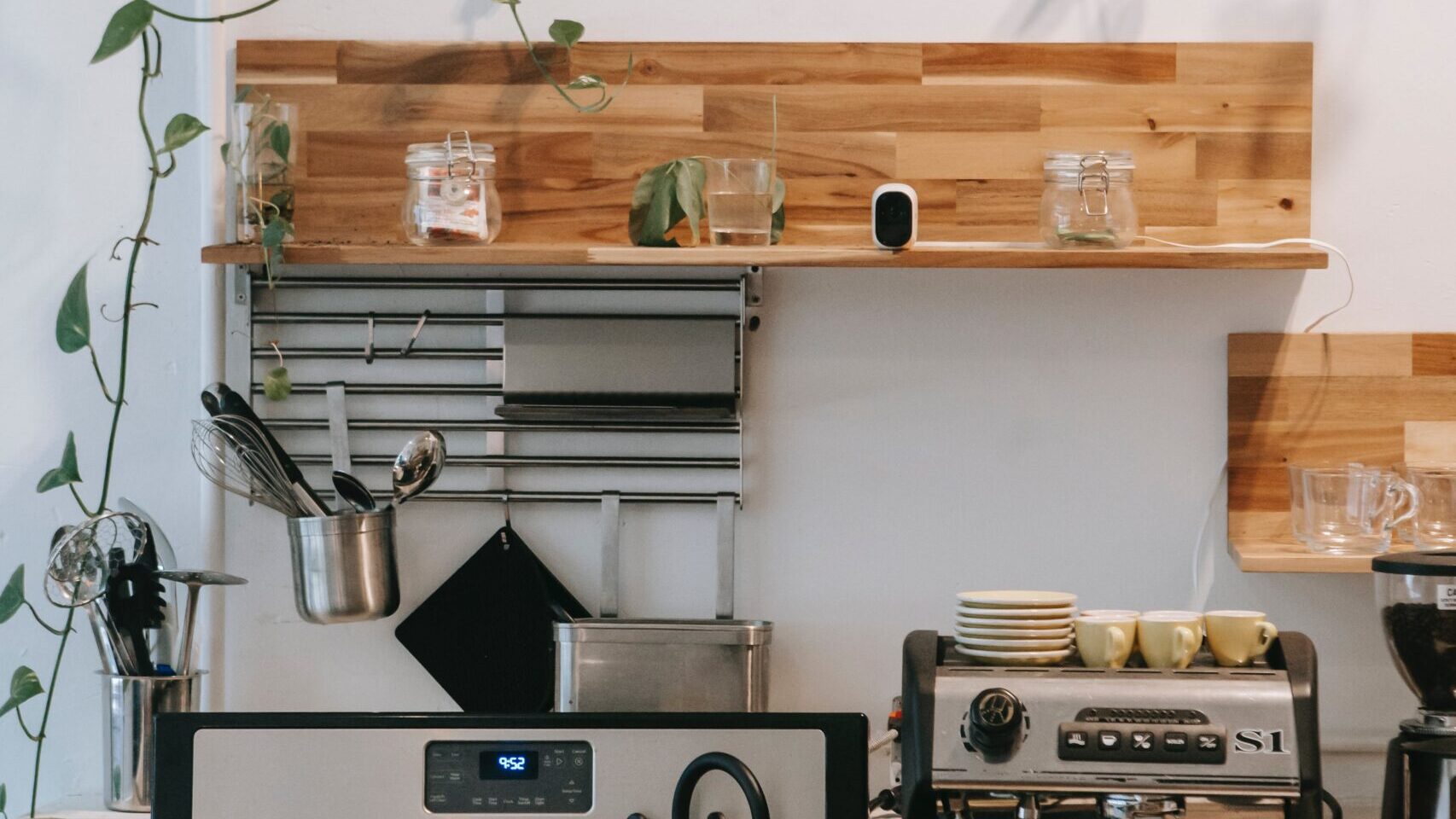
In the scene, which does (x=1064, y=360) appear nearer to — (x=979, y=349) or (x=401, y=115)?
(x=979, y=349)

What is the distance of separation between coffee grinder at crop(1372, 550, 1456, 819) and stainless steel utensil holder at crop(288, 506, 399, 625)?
3.93ft

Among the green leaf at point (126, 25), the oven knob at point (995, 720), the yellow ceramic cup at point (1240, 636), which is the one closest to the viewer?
the oven knob at point (995, 720)

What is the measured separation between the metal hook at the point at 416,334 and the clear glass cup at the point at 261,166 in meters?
0.22

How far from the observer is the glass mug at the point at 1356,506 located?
5.48ft

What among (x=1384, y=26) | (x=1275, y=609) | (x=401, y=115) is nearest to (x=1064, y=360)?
(x=1275, y=609)

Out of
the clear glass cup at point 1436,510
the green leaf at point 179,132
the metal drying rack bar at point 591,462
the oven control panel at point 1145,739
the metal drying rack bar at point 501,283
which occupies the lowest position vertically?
the oven control panel at point 1145,739

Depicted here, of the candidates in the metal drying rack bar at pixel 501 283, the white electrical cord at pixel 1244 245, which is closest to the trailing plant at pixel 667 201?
the metal drying rack bar at pixel 501 283

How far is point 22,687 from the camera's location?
1.72 metres

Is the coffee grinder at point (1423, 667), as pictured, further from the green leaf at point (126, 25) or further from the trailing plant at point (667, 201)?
the green leaf at point (126, 25)

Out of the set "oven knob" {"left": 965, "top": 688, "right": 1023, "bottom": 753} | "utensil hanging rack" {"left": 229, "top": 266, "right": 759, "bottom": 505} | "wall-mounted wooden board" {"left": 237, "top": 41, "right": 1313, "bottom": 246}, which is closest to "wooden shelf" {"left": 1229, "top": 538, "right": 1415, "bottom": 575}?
"wall-mounted wooden board" {"left": 237, "top": 41, "right": 1313, "bottom": 246}

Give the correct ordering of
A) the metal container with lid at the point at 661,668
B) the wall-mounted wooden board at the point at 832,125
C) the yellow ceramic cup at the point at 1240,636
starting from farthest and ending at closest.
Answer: the wall-mounted wooden board at the point at 832,125, the metal container with lid at the point at 661,668, the yellow ceramic cup at the point at 1240,636

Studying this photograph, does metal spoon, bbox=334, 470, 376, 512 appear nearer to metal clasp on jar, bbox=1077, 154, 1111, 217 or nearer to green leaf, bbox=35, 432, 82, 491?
green leaf, bbox=35, 432, 82, 491

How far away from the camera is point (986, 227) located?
6.02 ft

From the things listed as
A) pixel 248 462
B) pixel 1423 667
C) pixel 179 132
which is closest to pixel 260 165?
pixel 179 132
